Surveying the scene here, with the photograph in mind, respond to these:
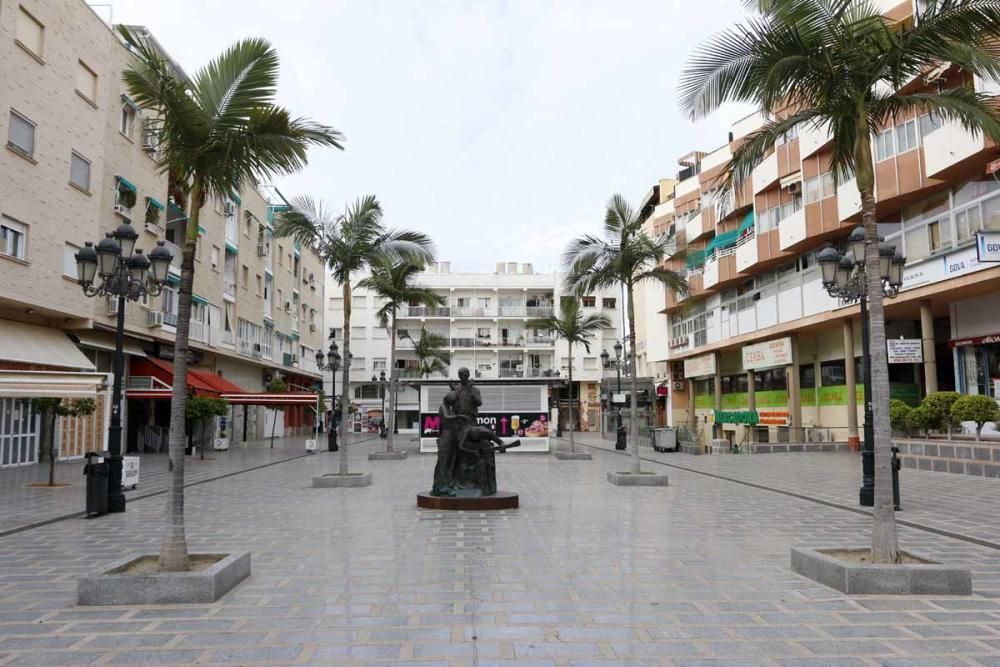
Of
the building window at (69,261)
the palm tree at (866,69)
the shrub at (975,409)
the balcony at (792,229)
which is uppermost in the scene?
the balcony at (792,229)

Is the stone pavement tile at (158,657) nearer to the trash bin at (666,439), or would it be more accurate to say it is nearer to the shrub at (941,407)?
the shrub at (941,407)

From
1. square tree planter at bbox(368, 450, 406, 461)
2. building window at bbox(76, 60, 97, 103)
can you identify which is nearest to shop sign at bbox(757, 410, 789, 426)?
square tree planter at bbox(368, 450, 406, 461)

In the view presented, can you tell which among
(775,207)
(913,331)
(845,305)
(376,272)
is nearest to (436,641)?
(376,272)

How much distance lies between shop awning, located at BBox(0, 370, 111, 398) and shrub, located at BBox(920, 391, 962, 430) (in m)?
18.6

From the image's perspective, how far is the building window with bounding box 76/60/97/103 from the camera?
22.0 meters

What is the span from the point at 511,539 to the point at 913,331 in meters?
22.9

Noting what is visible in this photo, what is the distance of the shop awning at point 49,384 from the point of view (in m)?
13.0

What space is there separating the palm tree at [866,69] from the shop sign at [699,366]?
32.8 metres

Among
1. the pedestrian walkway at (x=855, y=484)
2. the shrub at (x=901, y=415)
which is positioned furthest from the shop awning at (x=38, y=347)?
the shrub at (x=901, y=415)

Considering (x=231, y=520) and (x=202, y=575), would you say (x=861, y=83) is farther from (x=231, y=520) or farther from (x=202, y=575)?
(x=231, y=520)

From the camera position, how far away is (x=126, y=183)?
2473cm

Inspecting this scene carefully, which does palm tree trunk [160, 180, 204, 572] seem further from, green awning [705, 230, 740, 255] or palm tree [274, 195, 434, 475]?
green awning [705, 230, 740, 255]

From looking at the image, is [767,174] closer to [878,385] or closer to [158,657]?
[878,385]

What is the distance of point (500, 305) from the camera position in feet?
224
